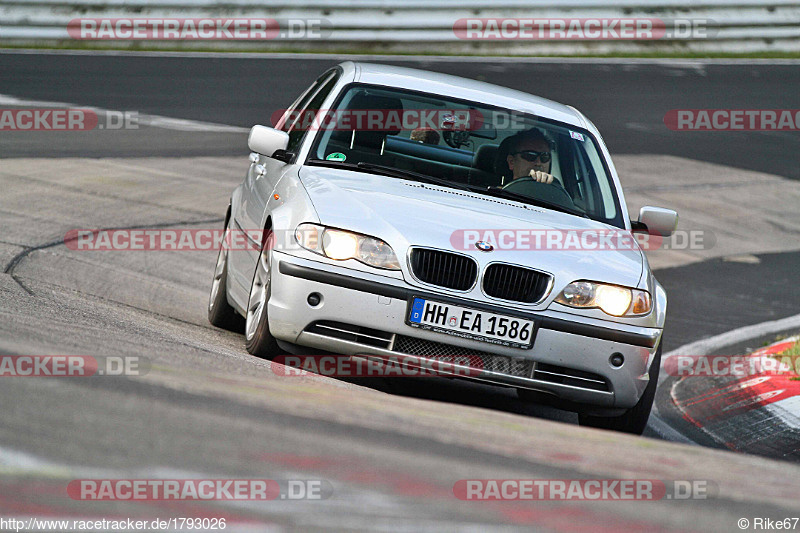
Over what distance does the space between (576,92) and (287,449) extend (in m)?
18.1

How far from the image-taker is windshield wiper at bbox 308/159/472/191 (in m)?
5.89

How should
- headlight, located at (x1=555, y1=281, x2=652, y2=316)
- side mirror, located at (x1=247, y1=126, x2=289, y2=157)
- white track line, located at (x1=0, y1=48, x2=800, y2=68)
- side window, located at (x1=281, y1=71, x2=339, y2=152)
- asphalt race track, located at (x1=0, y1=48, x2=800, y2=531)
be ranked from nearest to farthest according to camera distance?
asphalt race track, located at (x1=0, y1=48, x2=800, y2=531)
headlight, located at (x1=555, y1=281, x2=652, y2=316)
side mirror, located at (x1=247, y1=126, x2=289, y2=157)
side window, located at (x1=281, y1=71, x2=339, y2=152)
white track line, located at (x1=0, y1=48, x2=800, y2=68)

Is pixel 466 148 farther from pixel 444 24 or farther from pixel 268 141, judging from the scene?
pixel 444 24

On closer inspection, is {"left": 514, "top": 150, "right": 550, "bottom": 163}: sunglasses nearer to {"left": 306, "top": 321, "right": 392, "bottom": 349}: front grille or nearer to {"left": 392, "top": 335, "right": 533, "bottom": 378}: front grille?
{"left": 392, "top": 335, "right": 533, "bottom": 378}: front grille

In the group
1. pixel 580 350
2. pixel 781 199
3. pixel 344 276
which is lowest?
pixel 781 199

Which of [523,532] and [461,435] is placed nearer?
[523,532]

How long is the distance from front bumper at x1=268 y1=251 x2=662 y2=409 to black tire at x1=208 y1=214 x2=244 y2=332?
5.60 feet

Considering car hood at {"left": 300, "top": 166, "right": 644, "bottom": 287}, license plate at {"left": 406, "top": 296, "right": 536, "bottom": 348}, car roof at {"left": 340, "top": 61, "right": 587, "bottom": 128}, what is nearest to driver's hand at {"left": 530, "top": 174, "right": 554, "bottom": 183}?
car hood at {"left": 300, "top": 166, "right": 644, "bottom": 287}

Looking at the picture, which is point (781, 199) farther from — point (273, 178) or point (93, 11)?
point (93, 11)

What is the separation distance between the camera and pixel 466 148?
6.32m

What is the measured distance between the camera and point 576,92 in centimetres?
2050

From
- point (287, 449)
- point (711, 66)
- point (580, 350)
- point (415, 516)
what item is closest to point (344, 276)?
point (580, 350)

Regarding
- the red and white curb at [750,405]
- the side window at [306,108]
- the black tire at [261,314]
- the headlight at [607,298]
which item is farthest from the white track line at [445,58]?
the headlight at [607,298]

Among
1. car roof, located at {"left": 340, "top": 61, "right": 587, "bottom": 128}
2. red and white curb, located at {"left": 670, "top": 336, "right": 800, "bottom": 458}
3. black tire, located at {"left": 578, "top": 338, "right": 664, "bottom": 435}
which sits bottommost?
red and white curb, located at {"left": 670, "top": 336, "right": 800, "bottom": 458}
